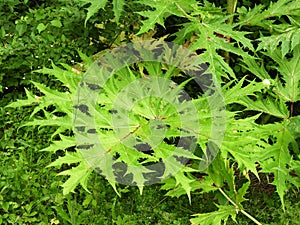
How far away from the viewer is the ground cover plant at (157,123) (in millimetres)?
1842

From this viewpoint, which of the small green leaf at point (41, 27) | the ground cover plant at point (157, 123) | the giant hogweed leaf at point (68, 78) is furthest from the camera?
the small green leaf at point (41, 27)

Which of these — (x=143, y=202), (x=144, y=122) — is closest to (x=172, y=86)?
(x=144, y=122)

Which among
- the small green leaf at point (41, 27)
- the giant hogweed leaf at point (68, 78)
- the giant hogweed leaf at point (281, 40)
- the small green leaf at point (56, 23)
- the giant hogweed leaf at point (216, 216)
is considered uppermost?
the giant hogweed leaf at point (281, 40)

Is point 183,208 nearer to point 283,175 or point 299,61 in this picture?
point 283,175

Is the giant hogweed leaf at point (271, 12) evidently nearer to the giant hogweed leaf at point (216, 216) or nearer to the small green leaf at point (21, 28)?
the giant hogweed leaf at point (216, 216)

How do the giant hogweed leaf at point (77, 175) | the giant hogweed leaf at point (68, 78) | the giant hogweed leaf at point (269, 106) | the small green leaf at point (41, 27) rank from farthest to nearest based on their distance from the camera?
the small green leaf at point (41, 27) < the giant hogweed leaf at point (269, 106) < the giant hogweed leaf at point (68, 78) < the giant hogweed leaf at point (77, 175)

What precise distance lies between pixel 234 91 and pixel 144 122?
1.45 ft

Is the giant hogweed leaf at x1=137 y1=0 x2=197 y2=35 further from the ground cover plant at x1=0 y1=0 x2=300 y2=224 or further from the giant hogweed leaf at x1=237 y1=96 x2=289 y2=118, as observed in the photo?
the giant hogweed leaf at x1=237 y1=96 x2=289 y2=118

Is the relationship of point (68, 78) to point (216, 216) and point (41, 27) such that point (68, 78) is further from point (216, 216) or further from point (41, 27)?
point (216, 216)

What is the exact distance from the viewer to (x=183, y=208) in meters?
2.35

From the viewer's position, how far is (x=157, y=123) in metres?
1.85

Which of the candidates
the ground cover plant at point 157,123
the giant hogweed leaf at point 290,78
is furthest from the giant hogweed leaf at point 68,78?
the giant hogweed leaf at point 290,78

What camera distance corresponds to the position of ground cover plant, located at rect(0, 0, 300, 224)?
1.84 metres

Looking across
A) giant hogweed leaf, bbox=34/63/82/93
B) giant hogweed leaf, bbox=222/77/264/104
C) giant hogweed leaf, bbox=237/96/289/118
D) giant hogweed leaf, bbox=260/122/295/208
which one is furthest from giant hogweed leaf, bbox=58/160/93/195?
giant hogweed leaf, bbox=237/96/289/118
